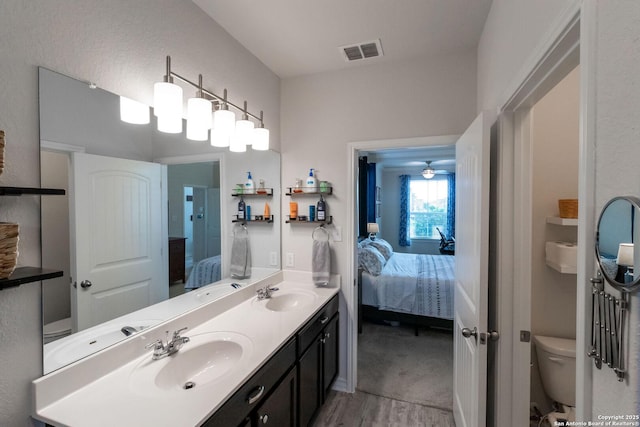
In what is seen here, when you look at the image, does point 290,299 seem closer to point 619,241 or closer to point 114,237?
point 114,237

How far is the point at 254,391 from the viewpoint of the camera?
1198 millimetres

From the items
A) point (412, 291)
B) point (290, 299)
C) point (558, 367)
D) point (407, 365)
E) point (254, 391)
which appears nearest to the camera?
point (254, 391)

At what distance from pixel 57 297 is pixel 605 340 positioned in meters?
1.62

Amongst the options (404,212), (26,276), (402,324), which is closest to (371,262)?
(402,324)

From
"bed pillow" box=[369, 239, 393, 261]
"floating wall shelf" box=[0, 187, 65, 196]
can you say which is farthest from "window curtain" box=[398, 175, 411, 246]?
"floating wall shelf" box=[0, 187, 65, 196]

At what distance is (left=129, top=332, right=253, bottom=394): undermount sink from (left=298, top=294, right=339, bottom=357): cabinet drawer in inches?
14.4

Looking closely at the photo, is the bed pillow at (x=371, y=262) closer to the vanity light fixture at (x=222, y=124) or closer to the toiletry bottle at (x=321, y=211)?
the toiletry bottle at (x=321, y=211)

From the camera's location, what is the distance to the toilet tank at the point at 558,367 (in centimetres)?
169

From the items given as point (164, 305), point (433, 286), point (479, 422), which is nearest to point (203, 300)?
point (164, 305)

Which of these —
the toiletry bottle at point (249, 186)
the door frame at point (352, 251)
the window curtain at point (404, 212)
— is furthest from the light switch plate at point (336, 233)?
the window curtain at point (404, 212)

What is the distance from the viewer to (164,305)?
4.88 ft

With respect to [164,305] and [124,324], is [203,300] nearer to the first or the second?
[164,305]

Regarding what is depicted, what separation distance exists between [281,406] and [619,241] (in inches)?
58.2

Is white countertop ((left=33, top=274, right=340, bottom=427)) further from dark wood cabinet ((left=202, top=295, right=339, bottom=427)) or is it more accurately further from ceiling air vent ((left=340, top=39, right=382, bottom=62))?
ceiling air vent ((left=340, top=39, right=382, bottom=62))
